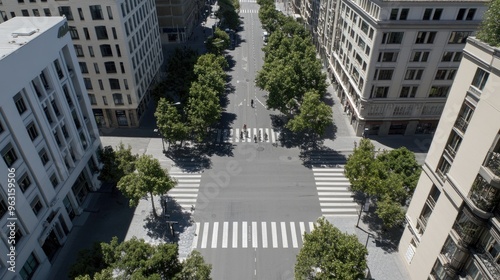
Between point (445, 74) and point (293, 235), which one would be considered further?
point (445, 74)

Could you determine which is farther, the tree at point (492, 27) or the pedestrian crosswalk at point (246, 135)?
the pedestrian crosswalk at point (246, 135)

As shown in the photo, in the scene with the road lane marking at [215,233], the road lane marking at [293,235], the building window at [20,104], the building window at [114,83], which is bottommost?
the road lane marking at [293,235]

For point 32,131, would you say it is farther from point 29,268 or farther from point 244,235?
point 244,235

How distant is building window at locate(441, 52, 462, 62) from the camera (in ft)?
185

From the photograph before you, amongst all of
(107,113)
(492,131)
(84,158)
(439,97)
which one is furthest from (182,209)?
(439,97)

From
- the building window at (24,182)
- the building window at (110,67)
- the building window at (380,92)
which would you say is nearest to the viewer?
the building window at (24,182)

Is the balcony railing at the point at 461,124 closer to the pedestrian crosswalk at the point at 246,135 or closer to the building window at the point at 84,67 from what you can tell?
the pedestrian crosswalk at the point at 246,135

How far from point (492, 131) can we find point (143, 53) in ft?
204

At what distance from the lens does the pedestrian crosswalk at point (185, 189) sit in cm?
4972

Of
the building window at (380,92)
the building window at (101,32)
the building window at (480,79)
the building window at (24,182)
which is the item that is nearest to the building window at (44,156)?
the building window at (24,182)

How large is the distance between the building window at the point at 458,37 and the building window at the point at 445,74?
197 inches

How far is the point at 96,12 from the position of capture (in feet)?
181

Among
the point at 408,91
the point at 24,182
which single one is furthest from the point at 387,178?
the point at 24,182

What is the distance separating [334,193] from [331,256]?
71.6 ft
